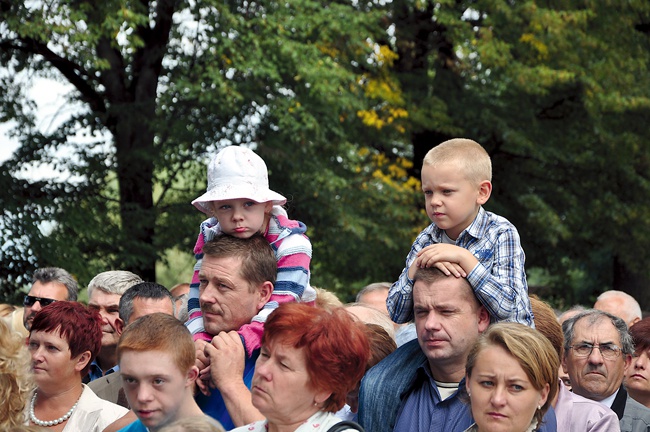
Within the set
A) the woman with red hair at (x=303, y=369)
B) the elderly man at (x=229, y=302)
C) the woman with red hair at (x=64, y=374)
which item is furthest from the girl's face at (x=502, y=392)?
the woman with red hair at (x=64, y=374)

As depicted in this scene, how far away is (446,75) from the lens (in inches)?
758

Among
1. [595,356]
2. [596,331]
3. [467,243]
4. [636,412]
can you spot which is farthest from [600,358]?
[467,243]

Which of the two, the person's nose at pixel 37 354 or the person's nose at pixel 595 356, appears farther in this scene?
the person's nose at pixel 595 356

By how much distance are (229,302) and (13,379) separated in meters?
0.97

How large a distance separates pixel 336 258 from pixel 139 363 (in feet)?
41.9

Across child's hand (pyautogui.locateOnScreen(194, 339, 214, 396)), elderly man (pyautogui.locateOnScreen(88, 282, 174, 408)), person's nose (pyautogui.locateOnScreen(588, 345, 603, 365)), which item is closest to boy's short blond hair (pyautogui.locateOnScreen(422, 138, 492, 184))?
child's hand (pyautogui.locateOnScreen(194, 339, 214, 396))

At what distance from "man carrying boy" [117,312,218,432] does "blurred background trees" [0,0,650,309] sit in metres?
9.37

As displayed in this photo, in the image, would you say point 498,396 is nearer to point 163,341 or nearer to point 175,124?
point 163,341

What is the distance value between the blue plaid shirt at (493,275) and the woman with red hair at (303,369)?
74 centimetres

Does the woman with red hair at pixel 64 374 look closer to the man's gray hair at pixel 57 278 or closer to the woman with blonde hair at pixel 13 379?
the woman with blonde hair at pixel 13 379

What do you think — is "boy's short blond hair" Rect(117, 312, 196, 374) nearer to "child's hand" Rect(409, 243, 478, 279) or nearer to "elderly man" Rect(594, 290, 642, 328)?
"child's hand" Rect(409, 243, 478, 279)

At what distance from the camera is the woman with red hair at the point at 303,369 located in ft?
12.9

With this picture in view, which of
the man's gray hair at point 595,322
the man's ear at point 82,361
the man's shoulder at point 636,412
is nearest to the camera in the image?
the man's ear at point 82,361

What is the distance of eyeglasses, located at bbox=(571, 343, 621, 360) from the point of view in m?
6.44
